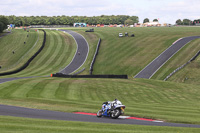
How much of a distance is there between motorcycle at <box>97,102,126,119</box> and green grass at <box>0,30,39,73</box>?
202ft

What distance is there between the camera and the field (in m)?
26.5

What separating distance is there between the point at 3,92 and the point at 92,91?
12345mm

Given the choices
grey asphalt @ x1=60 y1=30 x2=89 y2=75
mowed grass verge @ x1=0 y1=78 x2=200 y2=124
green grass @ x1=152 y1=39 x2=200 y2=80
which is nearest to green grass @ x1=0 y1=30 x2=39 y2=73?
grey asphalt @ x1=60 y1=30 x2=89 y2=75

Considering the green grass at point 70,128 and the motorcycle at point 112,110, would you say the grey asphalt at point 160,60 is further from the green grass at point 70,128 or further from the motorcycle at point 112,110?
the green grass at point 70,128

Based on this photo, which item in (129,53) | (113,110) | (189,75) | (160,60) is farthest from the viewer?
(129,53)

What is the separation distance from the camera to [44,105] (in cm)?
3053

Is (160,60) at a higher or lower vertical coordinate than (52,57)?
higher

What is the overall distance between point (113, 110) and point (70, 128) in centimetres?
609

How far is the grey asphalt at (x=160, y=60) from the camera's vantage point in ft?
235

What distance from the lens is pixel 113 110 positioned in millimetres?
24125

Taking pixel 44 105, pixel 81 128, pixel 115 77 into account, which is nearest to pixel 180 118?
pixel 81 128

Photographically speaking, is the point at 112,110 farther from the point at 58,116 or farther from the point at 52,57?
the point at 52,57

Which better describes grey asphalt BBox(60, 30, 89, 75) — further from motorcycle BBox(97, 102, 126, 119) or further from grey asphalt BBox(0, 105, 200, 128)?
motorcycle BBox(97, 102, 126, 119)

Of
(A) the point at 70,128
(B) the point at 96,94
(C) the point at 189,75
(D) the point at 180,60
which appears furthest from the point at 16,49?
(A) the point at 70,128
